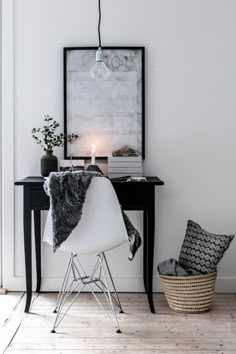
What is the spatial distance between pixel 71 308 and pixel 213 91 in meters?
1.80

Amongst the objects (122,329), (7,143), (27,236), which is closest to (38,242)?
(27,236)

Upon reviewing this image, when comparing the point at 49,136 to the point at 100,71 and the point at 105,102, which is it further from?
the point at 100,71

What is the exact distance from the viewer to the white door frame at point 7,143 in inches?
147

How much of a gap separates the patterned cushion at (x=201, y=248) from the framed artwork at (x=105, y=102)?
694 mm

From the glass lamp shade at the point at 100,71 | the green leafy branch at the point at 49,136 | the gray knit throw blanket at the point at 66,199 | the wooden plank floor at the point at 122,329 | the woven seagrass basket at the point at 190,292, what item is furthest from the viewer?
the green leafy branch at the point at 49,136

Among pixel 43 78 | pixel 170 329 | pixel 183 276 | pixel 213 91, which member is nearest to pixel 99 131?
pixel 43 78

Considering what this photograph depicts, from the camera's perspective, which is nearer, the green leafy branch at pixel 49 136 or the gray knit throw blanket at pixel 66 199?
the gray knit throw blanket at pixel 66 199

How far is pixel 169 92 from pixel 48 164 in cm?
101

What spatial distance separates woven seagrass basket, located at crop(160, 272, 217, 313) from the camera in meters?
3.29

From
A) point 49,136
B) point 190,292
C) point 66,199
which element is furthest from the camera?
point 49,136

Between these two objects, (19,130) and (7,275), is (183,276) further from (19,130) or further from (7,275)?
(19,130)

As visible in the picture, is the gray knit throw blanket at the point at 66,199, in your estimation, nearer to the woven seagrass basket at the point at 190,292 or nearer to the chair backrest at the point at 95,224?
the chair backrest at the point at 95,224

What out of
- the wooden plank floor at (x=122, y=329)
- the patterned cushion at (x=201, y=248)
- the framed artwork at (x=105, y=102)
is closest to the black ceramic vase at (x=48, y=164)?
the framed artwork at (x=105, y=102)

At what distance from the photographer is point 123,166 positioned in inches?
140
